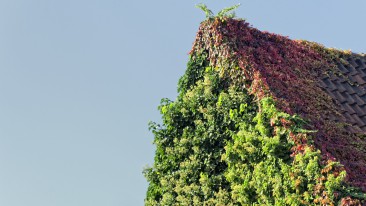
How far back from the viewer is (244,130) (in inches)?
611

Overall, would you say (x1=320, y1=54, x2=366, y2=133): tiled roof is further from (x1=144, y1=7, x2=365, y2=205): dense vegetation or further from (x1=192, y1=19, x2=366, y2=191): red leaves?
(x1=144, y1=7, x2=365, y2=205): dense vegetation

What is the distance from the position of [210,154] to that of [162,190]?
1.53m

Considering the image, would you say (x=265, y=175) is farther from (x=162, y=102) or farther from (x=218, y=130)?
(x=162, y=102)

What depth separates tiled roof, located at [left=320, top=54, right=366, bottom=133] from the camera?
54.9 ft

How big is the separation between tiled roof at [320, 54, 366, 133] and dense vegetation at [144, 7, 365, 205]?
0.41 meters

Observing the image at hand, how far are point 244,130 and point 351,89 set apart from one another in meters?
3.52

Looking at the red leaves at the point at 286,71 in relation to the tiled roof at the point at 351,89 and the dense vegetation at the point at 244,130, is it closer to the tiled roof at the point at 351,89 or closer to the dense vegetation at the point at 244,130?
the dense vegetation at the point at 244,130

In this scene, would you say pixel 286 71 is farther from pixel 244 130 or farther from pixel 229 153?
pixel 229 153

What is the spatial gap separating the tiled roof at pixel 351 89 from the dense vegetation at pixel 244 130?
0.41m

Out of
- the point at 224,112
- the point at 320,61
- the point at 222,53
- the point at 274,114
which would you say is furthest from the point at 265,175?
the point at 320,61

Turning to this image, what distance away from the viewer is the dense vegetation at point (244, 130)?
13906 mm

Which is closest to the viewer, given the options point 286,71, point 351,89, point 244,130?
point 244,130

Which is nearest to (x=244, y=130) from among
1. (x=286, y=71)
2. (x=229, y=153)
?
(x=229, y=153)

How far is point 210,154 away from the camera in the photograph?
640 inches
